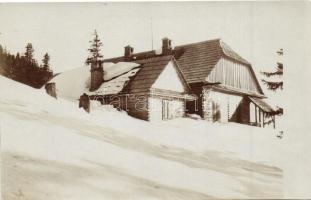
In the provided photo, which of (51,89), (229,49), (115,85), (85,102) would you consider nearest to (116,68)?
(115,85)

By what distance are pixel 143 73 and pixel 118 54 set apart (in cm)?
21

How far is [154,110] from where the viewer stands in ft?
9.94

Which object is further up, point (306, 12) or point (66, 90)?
point (306, 12)

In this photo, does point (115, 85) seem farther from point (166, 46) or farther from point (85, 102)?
point (166, 46)

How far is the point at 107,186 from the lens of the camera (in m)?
2.96

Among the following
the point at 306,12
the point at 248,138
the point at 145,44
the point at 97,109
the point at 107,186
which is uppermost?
the point at 306,12

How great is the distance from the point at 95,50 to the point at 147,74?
38cm

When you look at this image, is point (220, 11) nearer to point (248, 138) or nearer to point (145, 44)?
point (145, 44)

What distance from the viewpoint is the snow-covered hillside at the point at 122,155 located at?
9.73ft

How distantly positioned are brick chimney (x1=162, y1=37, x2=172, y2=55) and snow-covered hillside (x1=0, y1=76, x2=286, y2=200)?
1.53ft

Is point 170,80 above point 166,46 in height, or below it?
below

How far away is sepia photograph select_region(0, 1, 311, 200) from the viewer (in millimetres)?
2971

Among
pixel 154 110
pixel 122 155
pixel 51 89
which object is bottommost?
pixel 122 155

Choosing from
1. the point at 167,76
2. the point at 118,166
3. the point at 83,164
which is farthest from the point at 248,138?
the point at 83,164
